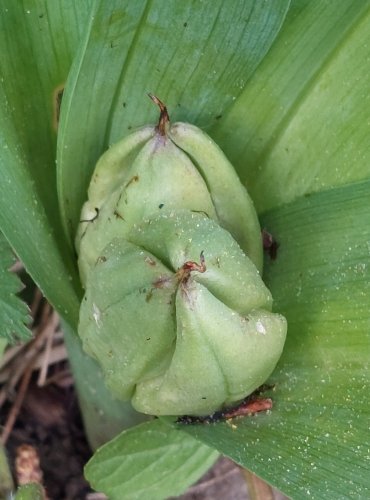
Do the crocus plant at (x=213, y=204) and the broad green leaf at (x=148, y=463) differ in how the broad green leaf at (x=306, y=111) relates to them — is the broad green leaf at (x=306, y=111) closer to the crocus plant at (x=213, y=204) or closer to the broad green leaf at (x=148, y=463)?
the crocus plant at (x=213, y=204)

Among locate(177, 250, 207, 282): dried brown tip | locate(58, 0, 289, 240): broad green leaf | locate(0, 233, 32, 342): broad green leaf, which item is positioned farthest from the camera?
locate(0, 233, 32, 342): broad green leaf

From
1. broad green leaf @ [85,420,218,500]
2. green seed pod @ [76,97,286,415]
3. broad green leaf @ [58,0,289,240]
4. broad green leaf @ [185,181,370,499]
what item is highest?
broad green leaf @ [58,0,289,240]

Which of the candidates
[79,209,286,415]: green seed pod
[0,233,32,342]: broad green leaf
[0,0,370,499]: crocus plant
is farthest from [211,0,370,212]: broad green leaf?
[0,233,32,342]: broad green leaf

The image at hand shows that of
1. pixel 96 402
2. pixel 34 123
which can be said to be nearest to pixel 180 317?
pixel 34 123

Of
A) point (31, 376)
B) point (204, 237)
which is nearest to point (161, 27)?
point (204, 237)

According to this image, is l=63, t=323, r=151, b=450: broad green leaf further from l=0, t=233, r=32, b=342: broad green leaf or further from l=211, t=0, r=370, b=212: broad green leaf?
l=211, t=0, r=370, b=212: broad green leaf

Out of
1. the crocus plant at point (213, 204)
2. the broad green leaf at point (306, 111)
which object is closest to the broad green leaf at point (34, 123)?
the crocus plant at point (213, 204)

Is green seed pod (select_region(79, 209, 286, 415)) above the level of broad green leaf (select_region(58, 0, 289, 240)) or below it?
below

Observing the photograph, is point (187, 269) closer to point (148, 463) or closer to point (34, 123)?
point (34, 123)
